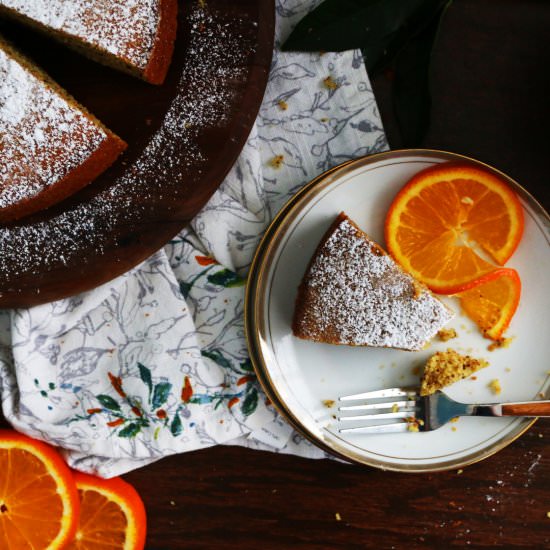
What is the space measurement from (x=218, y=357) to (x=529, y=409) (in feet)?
2.73

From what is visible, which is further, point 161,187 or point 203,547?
point 203,547

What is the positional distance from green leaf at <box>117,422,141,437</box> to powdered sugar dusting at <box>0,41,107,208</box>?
67cm

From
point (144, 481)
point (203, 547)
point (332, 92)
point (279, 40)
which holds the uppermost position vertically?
point (279, 40)

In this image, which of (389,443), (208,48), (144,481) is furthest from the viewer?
(144,481)

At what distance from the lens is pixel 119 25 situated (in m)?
1.49

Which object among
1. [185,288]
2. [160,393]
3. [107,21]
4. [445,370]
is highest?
[107,21]

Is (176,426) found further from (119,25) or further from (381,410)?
(119,25)

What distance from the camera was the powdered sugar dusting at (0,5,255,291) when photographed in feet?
5.03

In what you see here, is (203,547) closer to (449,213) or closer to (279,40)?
(449,213)

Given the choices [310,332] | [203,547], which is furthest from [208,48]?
[203,547]

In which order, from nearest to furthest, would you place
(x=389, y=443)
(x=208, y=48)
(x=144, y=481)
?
(x=208, y=48), (x=389, y=443), (x=144, y=481)

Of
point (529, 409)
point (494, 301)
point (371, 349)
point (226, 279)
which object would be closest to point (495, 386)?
point (529, 409)

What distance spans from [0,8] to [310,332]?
44.2 inches

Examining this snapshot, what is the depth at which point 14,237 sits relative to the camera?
156 cm
